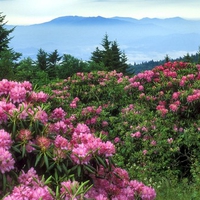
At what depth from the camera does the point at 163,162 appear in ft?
26.9

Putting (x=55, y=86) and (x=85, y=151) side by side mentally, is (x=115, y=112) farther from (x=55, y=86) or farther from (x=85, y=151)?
(x=85, y=151)

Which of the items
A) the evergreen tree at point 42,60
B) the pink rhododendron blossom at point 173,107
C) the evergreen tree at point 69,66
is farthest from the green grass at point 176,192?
the evergreen tree at point 42,60

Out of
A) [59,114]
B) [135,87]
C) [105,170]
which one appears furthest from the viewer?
[135,87]

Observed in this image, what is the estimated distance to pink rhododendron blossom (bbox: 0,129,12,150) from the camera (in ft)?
11.5

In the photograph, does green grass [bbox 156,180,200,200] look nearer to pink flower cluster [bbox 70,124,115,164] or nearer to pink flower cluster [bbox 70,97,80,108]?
pink flower cluster [bbox 70,124,115,164]

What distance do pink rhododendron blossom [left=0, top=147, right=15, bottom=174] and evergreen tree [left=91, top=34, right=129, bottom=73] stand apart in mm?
33763

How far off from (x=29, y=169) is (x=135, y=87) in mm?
7438

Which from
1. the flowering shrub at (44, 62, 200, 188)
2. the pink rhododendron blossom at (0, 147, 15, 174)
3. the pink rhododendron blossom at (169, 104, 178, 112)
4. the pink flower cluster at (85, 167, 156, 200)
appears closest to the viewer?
the pink rhododendron blossom at (0, 147, 15, 174)

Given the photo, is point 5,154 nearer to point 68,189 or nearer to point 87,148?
point 68,189

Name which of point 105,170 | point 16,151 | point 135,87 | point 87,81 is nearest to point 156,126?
point 135,87

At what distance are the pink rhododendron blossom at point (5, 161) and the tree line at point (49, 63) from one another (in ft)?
52.5

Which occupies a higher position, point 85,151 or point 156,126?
point 85,151

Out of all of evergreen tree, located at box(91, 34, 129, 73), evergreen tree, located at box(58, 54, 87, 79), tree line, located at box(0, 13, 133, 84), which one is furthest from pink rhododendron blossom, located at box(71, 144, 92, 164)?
evergreen tree, located at box(91, 34, 129, 73)

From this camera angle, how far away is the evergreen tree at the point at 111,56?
37.8 metres
